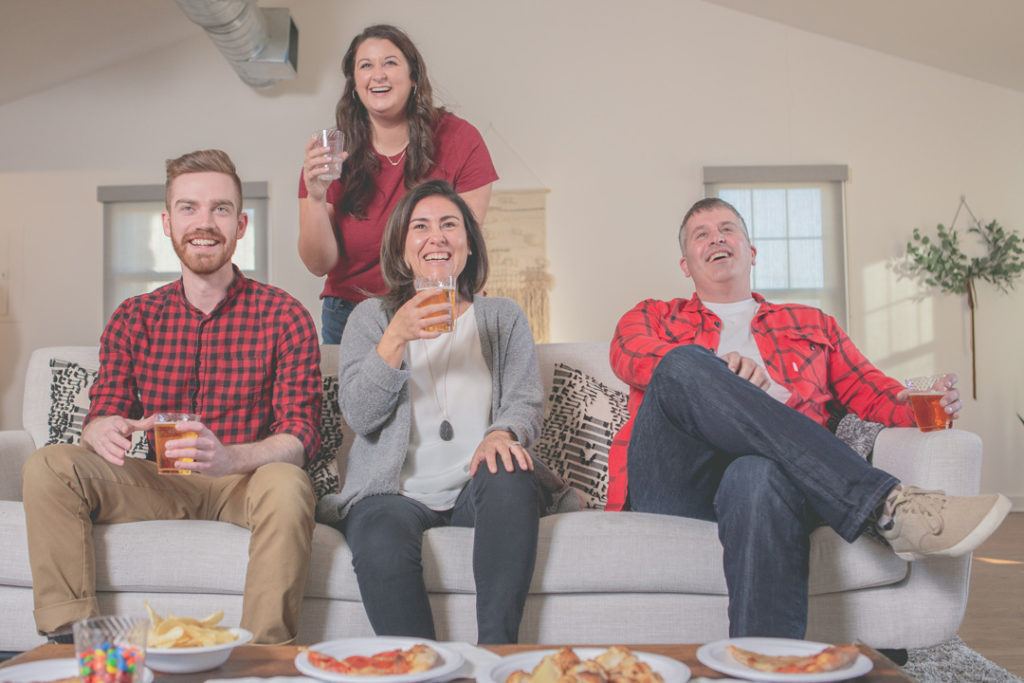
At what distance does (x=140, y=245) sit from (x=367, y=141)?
4356mm

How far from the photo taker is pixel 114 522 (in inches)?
84.7

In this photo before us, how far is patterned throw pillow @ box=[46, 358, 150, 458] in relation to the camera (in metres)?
2.58

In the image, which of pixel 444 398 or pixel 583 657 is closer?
pixel 583 657

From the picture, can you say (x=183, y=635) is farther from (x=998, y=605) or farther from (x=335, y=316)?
(x=998, y=605)

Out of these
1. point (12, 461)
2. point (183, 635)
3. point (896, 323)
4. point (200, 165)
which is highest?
point (200, 165)

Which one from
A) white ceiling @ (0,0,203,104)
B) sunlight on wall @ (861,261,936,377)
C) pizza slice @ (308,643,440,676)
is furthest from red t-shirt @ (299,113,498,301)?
sunlight on wall @ (861,261,936,377)

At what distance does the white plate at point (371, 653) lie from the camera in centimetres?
115

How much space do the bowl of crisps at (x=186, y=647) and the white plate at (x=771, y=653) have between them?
59 centimetres

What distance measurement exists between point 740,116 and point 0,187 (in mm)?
4826

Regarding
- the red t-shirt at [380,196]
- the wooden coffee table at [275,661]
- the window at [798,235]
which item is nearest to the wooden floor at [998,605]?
the wooden coffee table at [275,661]

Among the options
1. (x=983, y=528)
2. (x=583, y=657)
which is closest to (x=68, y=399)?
(x=583, y=657)

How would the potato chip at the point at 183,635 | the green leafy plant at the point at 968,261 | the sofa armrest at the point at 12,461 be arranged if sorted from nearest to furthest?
1. the potato chip at the point at 183,635
2. the sofa armrest at the point at 12,461
3. the green leafy plant at the point at 968,261

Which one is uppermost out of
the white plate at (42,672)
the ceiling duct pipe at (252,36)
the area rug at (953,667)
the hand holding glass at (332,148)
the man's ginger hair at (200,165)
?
the ceiling duct pipe at (252,36)

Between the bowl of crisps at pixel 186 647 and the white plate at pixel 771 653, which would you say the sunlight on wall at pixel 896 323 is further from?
the bowl of crisps at pixel 186 647
